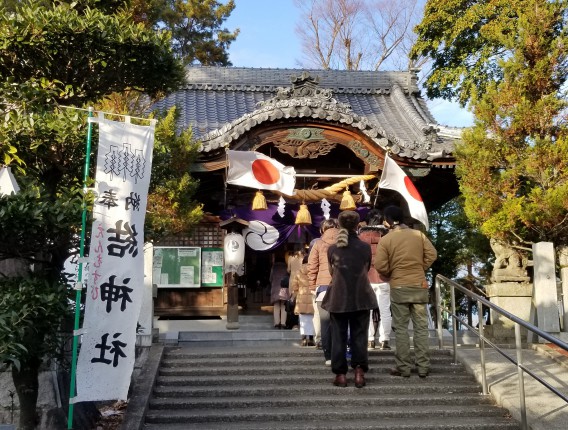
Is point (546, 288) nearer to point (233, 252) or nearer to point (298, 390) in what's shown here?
point (298, 390)

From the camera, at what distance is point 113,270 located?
211 inches

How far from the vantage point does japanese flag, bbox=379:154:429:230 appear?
11.1m

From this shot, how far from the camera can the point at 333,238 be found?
743 cm

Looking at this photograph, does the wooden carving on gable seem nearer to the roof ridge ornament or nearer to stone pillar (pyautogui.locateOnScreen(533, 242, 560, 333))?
the roof ridge ornament

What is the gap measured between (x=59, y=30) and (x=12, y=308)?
2445 mm

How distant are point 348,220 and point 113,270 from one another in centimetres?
256

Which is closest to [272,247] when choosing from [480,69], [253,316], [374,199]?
[253,316]

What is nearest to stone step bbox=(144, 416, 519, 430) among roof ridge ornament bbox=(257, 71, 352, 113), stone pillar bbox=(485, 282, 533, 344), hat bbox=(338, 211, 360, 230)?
A: hat bbox=(338, 211, 360, 230)

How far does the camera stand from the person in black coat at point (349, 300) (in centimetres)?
629

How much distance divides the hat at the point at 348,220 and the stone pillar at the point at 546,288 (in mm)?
4322

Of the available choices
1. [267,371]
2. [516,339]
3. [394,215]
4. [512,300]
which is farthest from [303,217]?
[516,339]

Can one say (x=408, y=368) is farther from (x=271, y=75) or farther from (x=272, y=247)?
(x=271, y=75)

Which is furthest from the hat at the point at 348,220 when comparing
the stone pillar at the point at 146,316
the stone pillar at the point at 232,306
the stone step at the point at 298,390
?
the stone pillar at the point at 232,306

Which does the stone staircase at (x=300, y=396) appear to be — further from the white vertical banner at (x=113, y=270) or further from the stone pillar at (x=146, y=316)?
the white vertical banner at (x=113, y=270)
